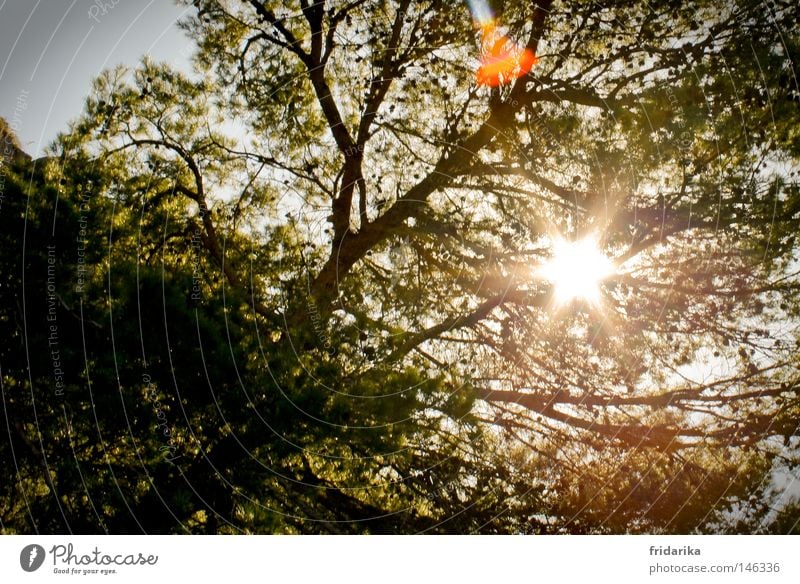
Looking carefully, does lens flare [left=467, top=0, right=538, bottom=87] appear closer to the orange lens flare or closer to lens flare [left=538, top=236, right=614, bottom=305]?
the orange lens flare

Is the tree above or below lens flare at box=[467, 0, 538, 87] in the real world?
below

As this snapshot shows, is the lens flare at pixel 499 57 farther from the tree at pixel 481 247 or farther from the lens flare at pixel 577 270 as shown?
the lens flare at pixel 577 270

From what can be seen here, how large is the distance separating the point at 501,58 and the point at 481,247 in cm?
187

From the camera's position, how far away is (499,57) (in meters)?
5.85

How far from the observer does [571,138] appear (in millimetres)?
5512
